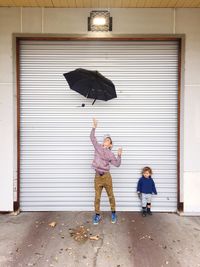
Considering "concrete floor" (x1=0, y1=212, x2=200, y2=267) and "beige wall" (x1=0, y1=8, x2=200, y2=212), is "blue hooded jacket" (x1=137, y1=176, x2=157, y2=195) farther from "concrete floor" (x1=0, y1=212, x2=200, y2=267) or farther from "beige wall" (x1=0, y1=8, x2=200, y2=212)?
"beige wall" (x1=0, y1=8, x2=200, y2=212)

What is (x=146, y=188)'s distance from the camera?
6.19 metres

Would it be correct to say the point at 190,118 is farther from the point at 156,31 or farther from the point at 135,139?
the point at 156,31

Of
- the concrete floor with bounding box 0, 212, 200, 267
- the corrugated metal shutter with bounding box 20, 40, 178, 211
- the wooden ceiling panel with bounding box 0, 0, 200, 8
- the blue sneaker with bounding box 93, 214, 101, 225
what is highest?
the wooden ceiling panel with bounding box 0, 0, 200, 8

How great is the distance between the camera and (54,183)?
21.2 feet

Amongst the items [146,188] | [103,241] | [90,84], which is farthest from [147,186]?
[90,84]

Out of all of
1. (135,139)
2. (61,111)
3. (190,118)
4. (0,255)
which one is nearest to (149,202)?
(135,139)

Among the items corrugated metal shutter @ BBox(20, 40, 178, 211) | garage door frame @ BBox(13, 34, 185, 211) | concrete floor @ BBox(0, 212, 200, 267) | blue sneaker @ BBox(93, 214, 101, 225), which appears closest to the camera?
concrete floor @ BBox(0, 212, 200, 267)

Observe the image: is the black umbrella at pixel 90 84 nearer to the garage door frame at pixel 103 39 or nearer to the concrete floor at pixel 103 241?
the garage door frame at pixel 103 39

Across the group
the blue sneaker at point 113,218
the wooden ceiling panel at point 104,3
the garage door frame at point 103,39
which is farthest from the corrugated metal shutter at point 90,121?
the wooden ceiling panel at point 104,3

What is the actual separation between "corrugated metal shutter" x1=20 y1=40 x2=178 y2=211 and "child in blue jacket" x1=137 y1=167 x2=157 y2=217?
0.20 m

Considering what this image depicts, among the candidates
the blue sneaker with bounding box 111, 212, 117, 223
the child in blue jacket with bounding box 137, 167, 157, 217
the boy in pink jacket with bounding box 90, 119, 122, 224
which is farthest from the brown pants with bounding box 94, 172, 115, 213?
the child in blue jacket with bounding box 137, 167, 157, 217

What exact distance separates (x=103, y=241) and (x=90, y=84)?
105 inches

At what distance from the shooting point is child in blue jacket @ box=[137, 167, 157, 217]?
620cm

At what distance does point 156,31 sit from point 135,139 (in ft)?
6.77
